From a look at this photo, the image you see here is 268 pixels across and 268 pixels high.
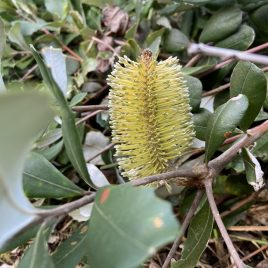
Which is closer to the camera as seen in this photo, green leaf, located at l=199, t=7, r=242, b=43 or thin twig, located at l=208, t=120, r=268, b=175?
thin twig, located at l=208, t=120, r=268, b=175

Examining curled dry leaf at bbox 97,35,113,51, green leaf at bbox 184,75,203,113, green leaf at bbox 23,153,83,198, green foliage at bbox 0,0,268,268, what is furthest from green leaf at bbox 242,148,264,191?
curled dry leaf at bbox 97,35,113,51

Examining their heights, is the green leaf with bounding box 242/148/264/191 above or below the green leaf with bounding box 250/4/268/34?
below

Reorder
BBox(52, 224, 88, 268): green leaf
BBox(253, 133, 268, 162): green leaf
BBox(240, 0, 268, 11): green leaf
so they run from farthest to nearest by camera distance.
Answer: BBox(240, 0, 268, 11): green leaf
BBox(253, 133, 268, 162): green leaf
BBox(52, 224, 88, 268): green leaf

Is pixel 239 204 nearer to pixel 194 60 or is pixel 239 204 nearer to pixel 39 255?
pixel 194 60

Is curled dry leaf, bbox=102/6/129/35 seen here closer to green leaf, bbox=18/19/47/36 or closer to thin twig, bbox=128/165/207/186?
green leaf, bbox=18/19/47/36

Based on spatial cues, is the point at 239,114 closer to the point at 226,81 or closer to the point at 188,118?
the point at 188,118

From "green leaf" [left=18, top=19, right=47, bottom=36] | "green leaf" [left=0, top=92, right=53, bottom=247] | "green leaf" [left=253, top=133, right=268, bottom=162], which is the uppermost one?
"green leaf" [left=0, top=92, right=53, bottom=247]
